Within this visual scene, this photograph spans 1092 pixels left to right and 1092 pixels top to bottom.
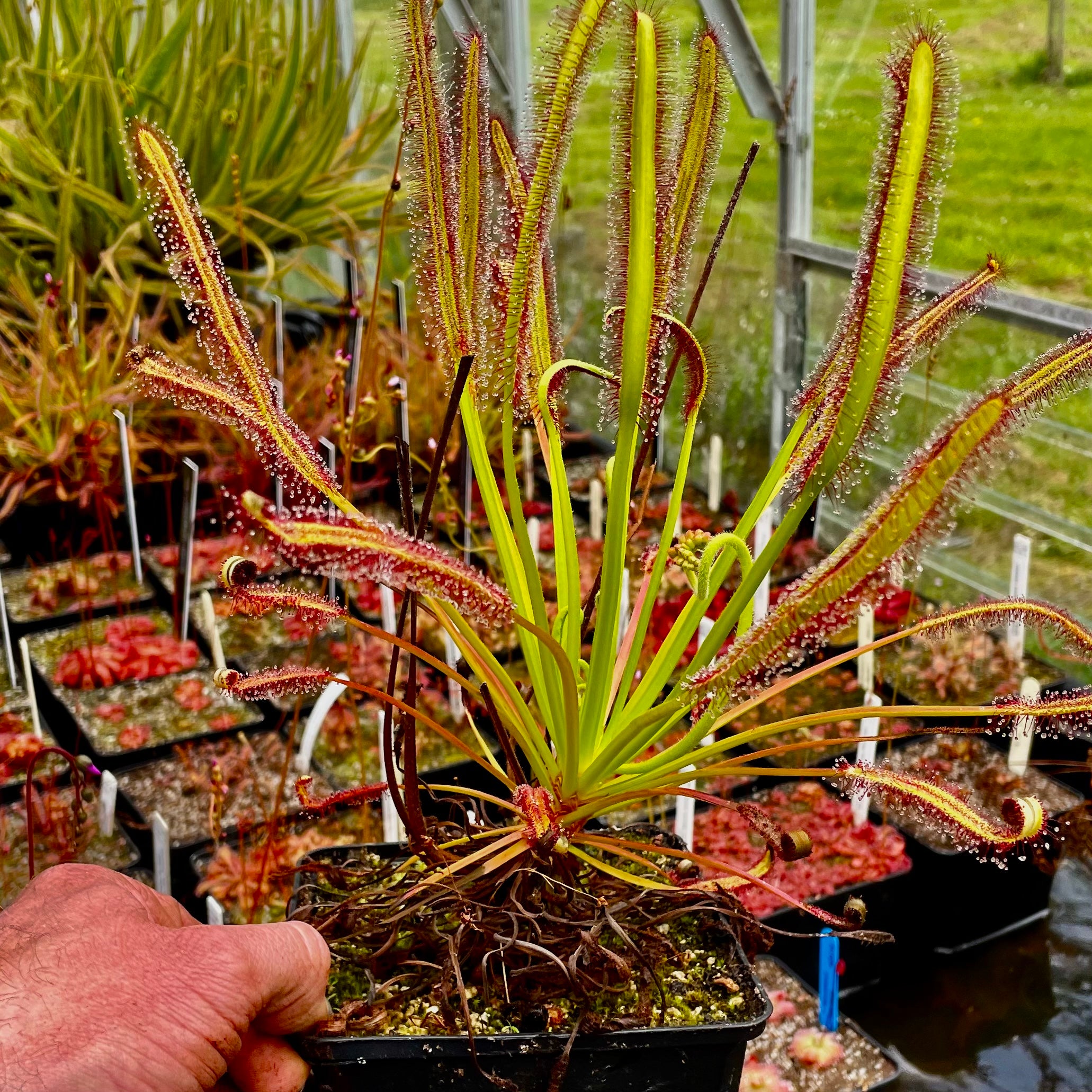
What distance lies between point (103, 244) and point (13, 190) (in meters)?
0.29

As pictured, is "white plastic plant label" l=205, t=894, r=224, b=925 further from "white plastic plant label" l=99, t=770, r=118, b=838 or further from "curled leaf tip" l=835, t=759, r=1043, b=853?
"curled leaf tip" l=835, t=759, r=1043, b=853

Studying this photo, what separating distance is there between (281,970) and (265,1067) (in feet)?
0.32

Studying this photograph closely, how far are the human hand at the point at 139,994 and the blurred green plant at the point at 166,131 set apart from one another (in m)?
2.30

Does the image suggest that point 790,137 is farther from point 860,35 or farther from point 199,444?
point 199,444

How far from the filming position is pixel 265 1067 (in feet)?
2.54

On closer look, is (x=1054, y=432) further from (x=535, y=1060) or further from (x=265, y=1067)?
(x=265, y=1067)

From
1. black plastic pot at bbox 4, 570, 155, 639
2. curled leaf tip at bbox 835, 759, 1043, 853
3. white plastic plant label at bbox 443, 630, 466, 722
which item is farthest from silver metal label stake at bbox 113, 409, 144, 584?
curled leaf tip at bbox 835, 759, 1043, 853

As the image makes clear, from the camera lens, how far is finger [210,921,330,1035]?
706mm

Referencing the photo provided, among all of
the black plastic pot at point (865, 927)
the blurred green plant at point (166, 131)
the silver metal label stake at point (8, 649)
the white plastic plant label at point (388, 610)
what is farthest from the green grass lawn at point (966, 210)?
the silver metal label stake at point (8, 649)

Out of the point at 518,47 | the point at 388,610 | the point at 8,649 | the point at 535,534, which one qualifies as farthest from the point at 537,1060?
the point at 518,47

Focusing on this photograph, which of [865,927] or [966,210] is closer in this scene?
[865,927]

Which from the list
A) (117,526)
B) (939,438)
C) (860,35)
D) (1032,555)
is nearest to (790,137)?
(860,35)

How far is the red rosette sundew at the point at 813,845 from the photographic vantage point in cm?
170

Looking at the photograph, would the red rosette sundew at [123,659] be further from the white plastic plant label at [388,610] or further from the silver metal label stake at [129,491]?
the white plastic plant label at [388,610]
